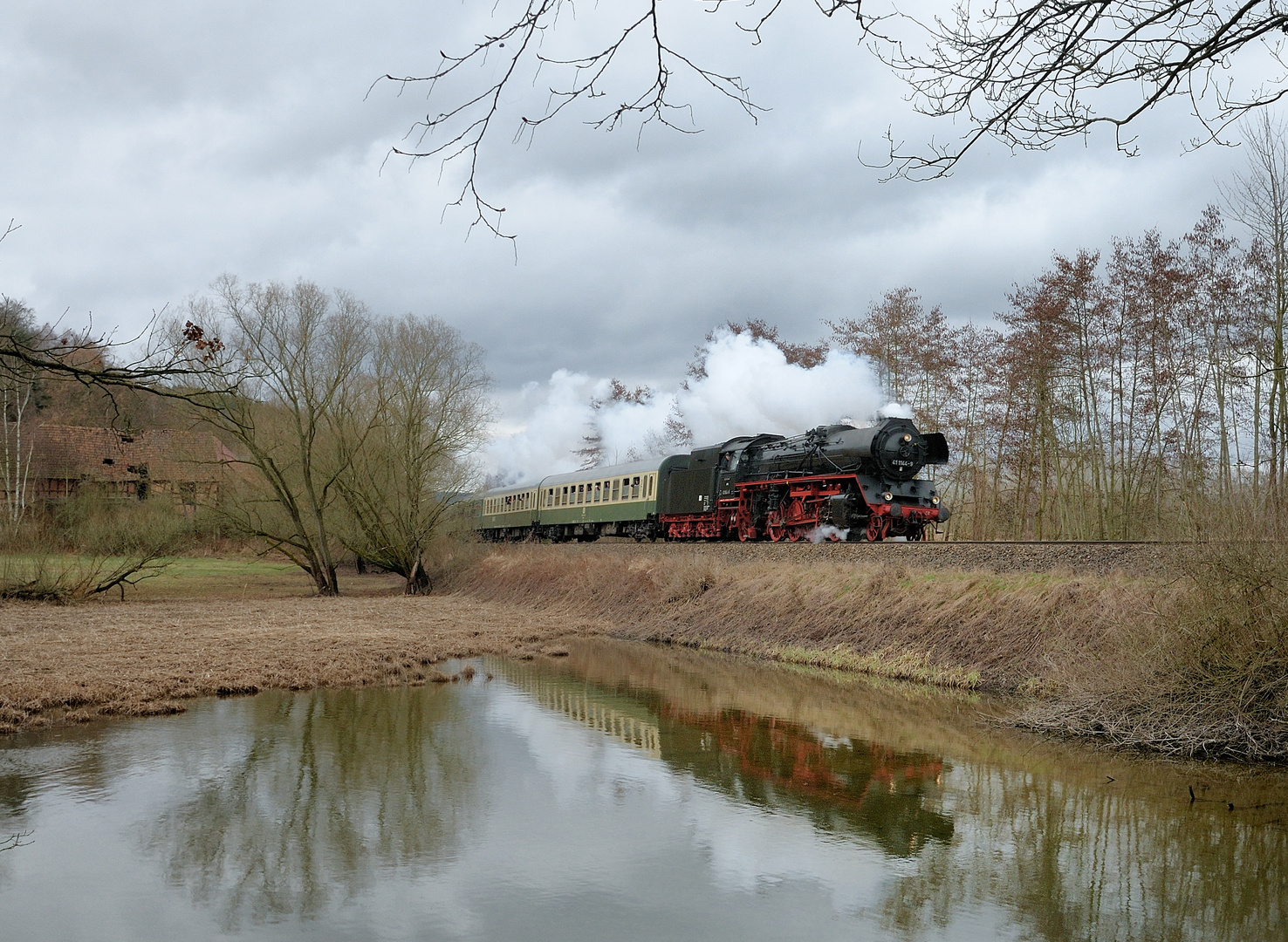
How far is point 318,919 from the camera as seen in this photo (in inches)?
181

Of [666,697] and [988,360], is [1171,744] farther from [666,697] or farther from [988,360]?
[988,360]

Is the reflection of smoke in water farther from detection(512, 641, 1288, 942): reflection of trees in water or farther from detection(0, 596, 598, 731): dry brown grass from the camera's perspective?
detection(512, 641, 1288, 942): reflection of trees in water

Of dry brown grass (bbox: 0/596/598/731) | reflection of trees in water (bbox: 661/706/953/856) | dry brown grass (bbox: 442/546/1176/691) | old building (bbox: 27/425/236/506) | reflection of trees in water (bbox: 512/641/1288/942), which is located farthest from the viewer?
old building (bbox: 27/425/236/506)

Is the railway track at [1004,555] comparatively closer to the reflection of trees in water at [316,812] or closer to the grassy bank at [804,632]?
the grassy bank at [804,632]

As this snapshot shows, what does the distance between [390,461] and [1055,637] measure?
21250mm

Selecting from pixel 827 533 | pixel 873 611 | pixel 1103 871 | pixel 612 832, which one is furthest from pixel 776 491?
pixel 1103 871

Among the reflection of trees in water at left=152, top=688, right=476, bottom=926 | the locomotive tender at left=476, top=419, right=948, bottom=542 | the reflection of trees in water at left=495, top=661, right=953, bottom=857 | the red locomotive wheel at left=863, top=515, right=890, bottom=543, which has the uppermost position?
the locomotive tender at left=476, top=419, right=948, bottom=542

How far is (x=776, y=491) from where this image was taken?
78.7 ft

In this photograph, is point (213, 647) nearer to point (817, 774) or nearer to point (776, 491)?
point (817, 774)

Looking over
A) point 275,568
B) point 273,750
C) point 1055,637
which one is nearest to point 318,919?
point 273,750

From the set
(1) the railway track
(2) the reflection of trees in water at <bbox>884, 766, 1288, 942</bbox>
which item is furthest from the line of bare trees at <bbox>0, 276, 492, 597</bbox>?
(2) the reflection of trees in water at <bbox>884, 766, 1288, 942</bbox>

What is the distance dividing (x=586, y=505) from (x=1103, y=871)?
29.6m

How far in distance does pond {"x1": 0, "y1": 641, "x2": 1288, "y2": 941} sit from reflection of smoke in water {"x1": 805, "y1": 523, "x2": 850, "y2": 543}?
11183mm

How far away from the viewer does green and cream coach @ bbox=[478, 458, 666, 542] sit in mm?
→ 31359
